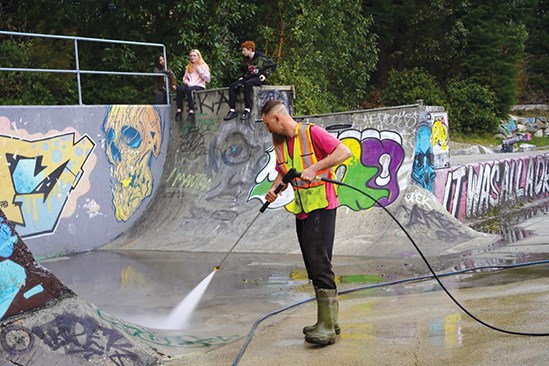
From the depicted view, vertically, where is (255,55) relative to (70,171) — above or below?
above

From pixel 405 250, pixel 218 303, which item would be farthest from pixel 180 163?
pixel 218 303

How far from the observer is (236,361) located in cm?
538

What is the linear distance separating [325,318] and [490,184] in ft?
33.5

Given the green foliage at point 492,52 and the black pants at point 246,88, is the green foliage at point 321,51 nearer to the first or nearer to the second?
the green foliage at point 492,52

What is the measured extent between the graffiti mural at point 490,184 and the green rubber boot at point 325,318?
716cm

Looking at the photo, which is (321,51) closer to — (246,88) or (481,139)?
(481,139)

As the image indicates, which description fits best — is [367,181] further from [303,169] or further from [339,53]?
[339,53]

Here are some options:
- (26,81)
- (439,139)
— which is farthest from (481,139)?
(26,81)

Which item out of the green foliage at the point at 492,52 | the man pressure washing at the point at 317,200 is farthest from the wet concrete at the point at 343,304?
the green foliage at the point at 492,52

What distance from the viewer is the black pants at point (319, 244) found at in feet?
18.8

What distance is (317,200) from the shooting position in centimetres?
573

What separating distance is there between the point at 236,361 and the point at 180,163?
9003 millimetres

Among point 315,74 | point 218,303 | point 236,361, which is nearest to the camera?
point 236,361

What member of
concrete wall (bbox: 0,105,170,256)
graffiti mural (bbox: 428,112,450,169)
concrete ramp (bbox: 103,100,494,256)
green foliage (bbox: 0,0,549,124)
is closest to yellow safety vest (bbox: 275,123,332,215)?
concrete ramp (bbox: 103,100,494,256)
